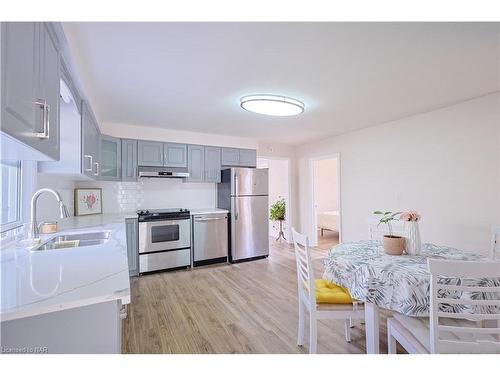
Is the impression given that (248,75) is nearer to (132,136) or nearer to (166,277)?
(132,136)

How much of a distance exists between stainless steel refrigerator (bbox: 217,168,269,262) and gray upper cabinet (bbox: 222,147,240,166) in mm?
232

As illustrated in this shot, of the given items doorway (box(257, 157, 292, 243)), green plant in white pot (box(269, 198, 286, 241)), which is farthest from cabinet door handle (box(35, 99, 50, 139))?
green plant in white pot (box(269, 198, 286, 241))

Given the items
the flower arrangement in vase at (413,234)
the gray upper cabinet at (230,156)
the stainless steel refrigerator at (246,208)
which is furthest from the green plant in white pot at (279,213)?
the flower arrangement in vase at (413,234)

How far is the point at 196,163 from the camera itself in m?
4.27

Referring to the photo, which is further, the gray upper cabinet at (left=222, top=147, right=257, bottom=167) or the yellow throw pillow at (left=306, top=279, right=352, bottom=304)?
the gray upper cabinet at (left=222, top=147, right=257, bottom=167)

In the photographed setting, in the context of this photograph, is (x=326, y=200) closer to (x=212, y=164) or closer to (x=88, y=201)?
(x=212, y=164)

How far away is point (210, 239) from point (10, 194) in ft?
A: 8.40

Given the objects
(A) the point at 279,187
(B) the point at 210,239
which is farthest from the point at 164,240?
(A) the point at 279,187

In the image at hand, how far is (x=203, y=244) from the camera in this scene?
3.94 m

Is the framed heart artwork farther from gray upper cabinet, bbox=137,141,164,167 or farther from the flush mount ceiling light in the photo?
the flush mount ceiling light

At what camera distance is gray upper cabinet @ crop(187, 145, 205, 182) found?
4219 millimetres

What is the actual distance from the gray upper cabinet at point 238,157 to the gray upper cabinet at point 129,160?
1.48 metres

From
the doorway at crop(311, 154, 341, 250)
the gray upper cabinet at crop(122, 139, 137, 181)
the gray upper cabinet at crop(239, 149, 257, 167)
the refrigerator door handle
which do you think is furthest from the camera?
the doorway at crop(311, 154, 341, 250)
